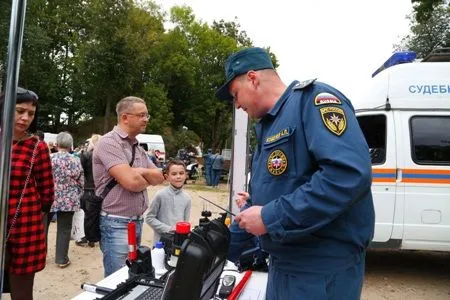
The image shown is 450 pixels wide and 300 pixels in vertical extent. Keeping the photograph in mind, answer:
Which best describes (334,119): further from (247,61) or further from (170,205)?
(170,205)

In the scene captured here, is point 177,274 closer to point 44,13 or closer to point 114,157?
point 114,157

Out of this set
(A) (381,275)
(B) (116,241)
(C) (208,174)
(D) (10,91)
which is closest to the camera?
(D) (10,91)

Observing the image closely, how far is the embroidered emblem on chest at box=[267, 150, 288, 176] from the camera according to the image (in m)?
1.60

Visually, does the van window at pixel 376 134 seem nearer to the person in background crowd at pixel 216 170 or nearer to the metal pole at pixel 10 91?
the metal pole at pixel 10 91

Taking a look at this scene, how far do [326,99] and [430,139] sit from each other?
4.71 metres

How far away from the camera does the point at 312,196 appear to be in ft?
4.73

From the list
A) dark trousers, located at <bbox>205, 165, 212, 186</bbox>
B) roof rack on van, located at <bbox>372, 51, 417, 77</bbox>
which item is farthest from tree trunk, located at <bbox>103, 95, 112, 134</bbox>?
roof rack on van, located at <bbox>372, 51, 417, 77</bbox>

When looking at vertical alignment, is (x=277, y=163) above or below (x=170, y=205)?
above

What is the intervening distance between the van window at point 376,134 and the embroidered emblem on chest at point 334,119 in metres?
4.46

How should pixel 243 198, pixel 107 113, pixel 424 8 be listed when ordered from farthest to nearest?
pixel 107 113
pixel 424 8
pixel 243 198

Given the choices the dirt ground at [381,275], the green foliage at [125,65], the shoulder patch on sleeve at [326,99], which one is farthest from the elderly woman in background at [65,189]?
the green foliage at [125,65]

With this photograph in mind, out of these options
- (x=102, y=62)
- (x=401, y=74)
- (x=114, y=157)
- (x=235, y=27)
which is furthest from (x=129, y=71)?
(x=114, y=157)

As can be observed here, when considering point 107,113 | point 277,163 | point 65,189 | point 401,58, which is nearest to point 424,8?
point 107,113

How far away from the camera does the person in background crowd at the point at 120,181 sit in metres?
2.99
